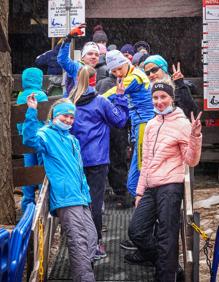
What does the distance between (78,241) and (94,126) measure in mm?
1313

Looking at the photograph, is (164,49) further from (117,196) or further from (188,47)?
(117,196)

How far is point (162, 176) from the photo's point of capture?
6.05 meters

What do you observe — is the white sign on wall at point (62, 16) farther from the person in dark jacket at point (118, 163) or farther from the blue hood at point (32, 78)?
the person in dark jacket at point (118, 163)

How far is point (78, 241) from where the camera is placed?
231 inches

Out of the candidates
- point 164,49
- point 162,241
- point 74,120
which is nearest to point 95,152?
point 74,120

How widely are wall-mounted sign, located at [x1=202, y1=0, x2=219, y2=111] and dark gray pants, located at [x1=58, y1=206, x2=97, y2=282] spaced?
5.72 metres

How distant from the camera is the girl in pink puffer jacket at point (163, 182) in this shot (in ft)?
19.6

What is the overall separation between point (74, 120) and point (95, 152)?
388mm

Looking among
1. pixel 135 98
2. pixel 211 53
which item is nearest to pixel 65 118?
pixel 135 98

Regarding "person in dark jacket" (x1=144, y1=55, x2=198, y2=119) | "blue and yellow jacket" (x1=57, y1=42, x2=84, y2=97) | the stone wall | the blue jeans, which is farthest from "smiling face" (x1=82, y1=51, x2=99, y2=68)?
the stone wall

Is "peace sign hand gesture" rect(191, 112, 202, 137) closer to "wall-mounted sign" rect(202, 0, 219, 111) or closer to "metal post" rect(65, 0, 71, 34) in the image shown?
"metal post" rect(65, 0, 71, 34)

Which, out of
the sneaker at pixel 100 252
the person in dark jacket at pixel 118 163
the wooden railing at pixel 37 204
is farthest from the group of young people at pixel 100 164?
the person in dark jacket at pixel 118 163

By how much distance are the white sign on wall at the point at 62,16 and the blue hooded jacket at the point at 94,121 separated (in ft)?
10.0

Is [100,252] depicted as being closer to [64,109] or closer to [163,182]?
[163,182]
